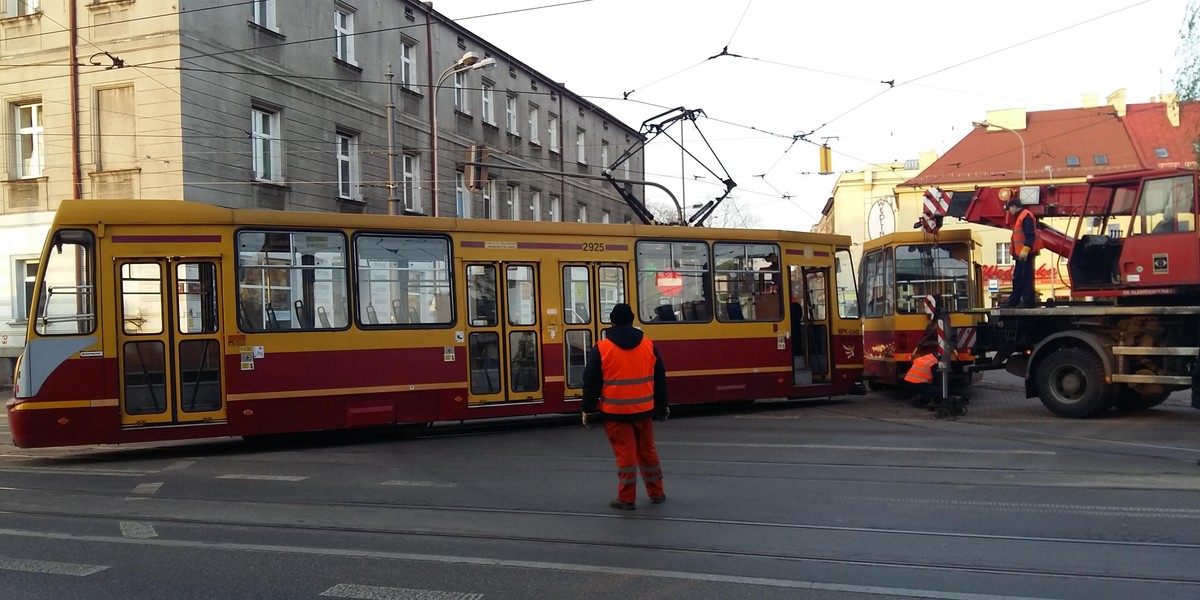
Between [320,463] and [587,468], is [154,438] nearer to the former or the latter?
[320,463]

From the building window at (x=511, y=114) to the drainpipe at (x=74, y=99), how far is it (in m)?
15.8

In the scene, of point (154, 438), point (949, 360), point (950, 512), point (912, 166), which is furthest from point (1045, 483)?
point (912, 166)

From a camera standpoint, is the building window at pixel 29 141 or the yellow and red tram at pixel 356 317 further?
the building window at pixel 29 141

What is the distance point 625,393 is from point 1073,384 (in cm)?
872

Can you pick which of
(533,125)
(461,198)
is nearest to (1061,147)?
(533,125)

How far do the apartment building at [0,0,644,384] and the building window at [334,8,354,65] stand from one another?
0.04 meters

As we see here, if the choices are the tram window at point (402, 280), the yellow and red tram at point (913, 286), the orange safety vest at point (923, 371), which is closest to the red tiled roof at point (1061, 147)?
the yellow and red tram at point (913, 286)

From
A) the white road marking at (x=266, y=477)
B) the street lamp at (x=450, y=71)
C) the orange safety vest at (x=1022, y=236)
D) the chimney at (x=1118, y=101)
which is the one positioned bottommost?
the white road marking at (x=266, y=477)

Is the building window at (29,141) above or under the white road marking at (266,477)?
above

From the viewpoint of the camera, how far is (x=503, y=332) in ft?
42.5

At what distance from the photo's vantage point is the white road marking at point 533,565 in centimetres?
518

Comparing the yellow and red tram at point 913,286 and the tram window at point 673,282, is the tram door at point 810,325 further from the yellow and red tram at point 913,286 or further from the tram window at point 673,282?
the yellow and red tram at point 913,286

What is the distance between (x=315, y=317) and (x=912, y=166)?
6599cm

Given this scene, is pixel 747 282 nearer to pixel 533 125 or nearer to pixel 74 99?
pixel 74 99
